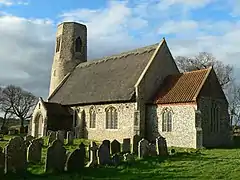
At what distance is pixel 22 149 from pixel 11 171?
0.92 metres

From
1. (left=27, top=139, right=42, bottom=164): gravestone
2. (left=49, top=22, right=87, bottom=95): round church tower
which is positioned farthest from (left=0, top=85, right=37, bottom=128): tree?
(left=27, top=139, right=42, bottom=164): gravestone

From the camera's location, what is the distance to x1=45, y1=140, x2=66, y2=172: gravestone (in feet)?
43.5

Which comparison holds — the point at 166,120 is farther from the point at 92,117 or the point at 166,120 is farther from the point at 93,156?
the point at 93,156

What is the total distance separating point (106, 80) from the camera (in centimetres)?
3391

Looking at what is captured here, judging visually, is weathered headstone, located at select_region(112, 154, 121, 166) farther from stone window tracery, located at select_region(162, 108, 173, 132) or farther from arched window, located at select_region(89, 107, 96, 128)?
arched window, located at select_region(89, 107, 96, 128)

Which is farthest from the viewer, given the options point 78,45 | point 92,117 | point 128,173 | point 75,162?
point 78,45

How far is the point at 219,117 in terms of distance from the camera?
27.7 metres

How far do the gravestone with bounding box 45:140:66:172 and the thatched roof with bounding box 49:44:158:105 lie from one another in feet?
51.1

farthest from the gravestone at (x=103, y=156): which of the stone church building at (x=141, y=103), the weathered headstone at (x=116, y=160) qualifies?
the stone church building at (x=141, y=103)

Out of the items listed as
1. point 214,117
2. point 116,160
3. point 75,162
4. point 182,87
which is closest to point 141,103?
point 182,87

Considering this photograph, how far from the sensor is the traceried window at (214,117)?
88.2 ft

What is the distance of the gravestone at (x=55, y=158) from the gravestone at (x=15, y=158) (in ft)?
2.97

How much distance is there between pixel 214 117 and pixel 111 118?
8.95 m

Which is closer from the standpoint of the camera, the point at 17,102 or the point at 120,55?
the point at 120,55
